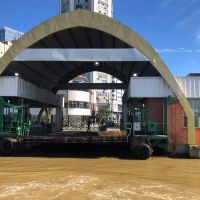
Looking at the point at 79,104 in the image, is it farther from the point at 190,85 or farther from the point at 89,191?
the point at 89,191

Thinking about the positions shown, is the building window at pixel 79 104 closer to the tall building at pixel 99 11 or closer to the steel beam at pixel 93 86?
the steel beam at pixel 93 86

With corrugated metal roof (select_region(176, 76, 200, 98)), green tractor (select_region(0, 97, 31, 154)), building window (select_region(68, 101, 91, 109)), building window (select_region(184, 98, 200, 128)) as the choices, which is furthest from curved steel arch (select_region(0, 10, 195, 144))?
building window (select_region(68, 101, 91, 109))

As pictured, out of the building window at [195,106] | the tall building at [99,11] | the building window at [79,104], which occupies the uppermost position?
the tall building at [99,11]

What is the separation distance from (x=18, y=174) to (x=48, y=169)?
6.07 feet

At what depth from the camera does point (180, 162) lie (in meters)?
20.1

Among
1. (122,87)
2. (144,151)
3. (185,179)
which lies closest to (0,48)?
(122,87)

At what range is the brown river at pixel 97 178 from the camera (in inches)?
463

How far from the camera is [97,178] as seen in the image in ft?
48.1

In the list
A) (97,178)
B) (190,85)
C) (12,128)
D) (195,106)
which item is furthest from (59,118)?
(97,178)

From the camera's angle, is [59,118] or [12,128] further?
[59,118]

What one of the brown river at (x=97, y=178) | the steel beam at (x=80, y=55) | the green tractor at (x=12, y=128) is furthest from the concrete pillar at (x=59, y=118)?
the brown river at (x=97, y=178)

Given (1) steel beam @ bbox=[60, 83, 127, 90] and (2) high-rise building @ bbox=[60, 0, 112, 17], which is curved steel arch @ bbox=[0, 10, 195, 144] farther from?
(2) high-rise building @ bbox=[60, 0, 112, 17]

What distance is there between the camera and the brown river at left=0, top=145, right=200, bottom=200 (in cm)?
1175

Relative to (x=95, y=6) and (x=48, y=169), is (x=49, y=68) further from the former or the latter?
(x=95, y=6)
